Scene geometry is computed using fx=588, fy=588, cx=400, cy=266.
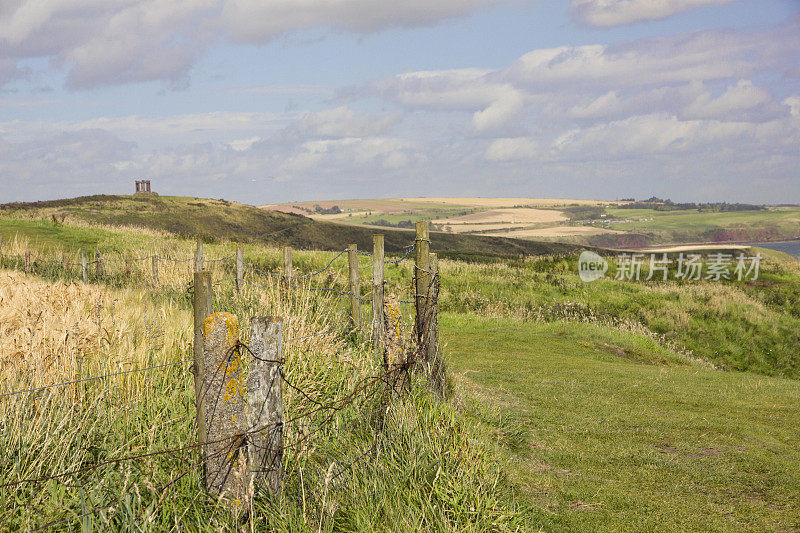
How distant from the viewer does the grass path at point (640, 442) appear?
5.56 meters

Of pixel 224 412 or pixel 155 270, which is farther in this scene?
pixel 155 270

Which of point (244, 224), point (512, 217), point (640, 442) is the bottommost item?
point (640, 442)

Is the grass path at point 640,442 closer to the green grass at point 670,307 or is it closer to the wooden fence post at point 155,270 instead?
the wooden fence post at point 155,270

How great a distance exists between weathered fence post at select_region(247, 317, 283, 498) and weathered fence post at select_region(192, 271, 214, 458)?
329 mm

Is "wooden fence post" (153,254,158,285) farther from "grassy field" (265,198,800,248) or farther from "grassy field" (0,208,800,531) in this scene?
"grassy field" (265,198,800,248)

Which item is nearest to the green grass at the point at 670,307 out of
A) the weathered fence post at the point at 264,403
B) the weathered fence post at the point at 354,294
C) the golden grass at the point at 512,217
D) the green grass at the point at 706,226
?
the weathered fence post at the point at 354,294

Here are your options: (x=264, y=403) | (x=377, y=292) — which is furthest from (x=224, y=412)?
(x=377, y=292)

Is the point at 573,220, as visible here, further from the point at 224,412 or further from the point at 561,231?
the point at 224,412

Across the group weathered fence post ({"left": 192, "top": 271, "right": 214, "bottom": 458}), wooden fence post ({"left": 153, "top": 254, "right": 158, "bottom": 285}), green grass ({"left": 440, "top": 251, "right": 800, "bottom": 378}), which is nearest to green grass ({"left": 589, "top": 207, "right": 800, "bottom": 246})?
green grass ({"left": 440, "top": 251, "right": 800, "bottom": 378})

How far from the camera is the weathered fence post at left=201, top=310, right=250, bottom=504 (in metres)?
4.00

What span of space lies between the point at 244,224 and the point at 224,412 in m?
84.9

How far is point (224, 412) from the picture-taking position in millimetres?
4047

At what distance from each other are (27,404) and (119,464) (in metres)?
1.21

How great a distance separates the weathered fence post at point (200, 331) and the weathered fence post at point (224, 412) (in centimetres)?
5
